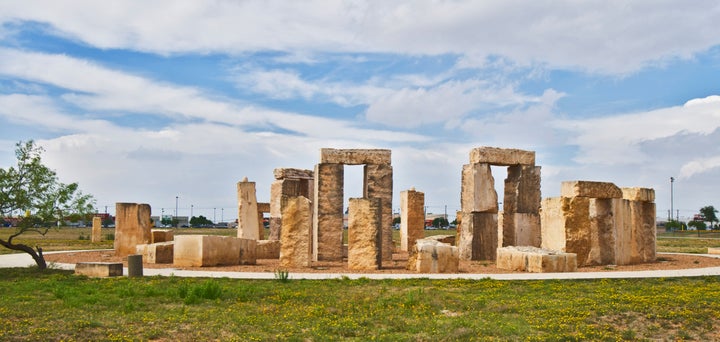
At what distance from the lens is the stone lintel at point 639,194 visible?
70.4 feet

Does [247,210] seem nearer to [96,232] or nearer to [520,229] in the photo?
[520,229]

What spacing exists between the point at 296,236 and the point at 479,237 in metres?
6.63

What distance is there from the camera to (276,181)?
2808cm

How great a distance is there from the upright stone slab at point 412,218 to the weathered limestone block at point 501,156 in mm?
4417

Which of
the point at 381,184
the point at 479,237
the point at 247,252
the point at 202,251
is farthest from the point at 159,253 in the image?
the point at 479,237

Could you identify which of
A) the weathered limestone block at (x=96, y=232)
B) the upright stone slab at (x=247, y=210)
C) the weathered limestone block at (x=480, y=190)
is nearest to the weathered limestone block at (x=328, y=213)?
the weathered limestone block at (x=480, y=190)

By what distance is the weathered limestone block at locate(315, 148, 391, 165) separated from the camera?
22062 mm

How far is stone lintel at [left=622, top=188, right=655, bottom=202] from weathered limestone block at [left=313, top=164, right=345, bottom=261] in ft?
28.7

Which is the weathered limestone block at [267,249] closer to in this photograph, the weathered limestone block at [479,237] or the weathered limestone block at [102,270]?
the weathered limestone block at [479,237]

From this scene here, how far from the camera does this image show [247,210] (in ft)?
85.2

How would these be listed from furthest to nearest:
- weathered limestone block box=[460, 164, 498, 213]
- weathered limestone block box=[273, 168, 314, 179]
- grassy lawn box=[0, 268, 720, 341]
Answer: weathered limestone block box=[273, 168, 314, 179], weathered limestone block box=[460, 164, 498, 213], grassy lawn box=[0, 268, 720, 341]

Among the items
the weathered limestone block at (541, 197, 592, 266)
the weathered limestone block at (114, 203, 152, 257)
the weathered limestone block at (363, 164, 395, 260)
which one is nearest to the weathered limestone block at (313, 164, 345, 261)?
the weathered limestone block at (363, 164, 395, 260)

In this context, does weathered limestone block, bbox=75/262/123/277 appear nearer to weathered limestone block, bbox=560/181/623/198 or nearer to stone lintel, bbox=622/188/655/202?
weathered limestone block, bbox=560/181/623/198

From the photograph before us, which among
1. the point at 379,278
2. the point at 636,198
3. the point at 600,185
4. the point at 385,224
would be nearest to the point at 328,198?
the point at 385,224
